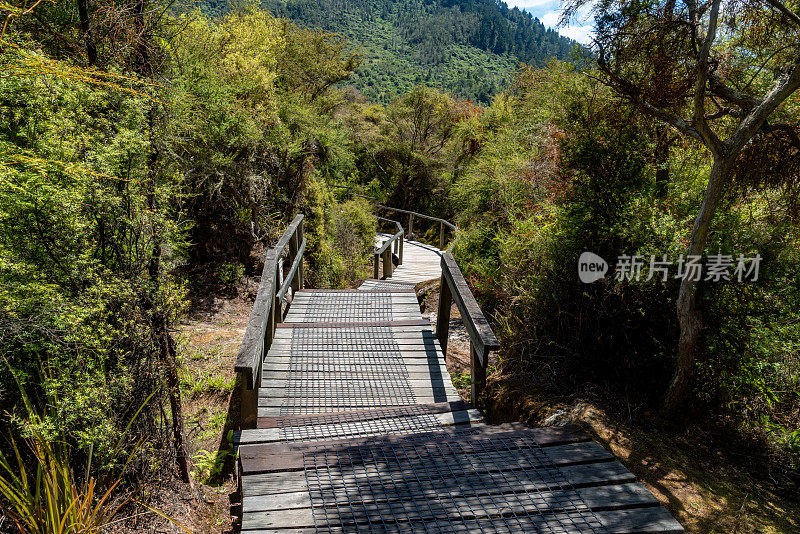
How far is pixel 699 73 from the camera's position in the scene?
129 inches

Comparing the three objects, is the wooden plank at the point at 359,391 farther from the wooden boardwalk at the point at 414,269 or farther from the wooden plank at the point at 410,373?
the wooden boardwalk at the point at 414,269

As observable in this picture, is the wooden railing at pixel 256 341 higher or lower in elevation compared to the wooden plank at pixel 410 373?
higher

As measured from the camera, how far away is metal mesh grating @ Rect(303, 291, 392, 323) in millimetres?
5996

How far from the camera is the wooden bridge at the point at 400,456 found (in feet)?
7.31

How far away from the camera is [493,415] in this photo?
4.57m

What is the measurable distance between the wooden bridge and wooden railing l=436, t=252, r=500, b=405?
0.06 feet

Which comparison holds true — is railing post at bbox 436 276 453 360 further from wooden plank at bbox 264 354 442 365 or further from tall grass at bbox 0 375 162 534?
tall grass at bbox 0 375 162 534

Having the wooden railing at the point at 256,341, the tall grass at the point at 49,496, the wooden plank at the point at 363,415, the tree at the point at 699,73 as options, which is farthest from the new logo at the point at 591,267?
the tall grass at the point at 49,496

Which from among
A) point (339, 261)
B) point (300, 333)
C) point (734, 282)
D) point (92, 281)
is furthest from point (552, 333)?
point (339, 261)

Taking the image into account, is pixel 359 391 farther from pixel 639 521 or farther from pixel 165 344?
pixel 639 521

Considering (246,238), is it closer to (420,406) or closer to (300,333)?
(300,333)

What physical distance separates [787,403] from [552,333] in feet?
6.49

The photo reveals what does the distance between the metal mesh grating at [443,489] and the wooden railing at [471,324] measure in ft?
2.55

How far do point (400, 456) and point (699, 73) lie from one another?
350cm
